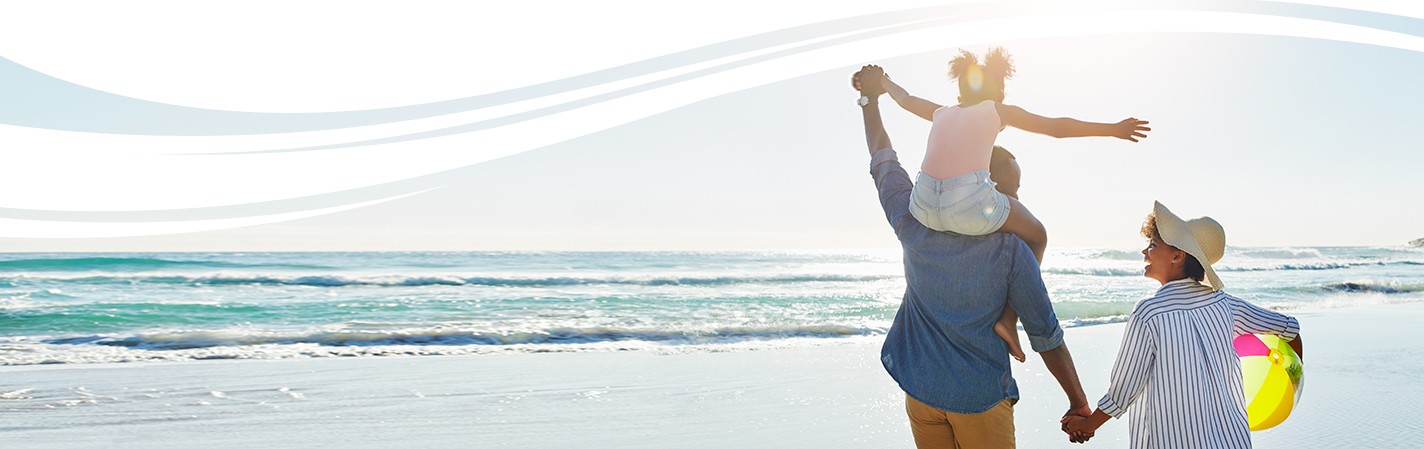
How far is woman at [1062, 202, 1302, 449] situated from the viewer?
221 centimetres

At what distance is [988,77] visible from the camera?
7.34 feet

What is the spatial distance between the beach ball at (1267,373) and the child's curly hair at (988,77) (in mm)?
852

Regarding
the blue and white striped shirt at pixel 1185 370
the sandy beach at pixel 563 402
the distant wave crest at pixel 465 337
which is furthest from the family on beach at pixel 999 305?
the distant wave crest at pixel 465 337

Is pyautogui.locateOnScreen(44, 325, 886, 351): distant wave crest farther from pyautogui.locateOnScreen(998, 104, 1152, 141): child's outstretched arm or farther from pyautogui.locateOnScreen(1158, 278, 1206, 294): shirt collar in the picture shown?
pyautogui.locateOnScreen(998, 104, 1152, 141): child's outstretched arm

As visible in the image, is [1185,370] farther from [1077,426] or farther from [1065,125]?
[1065,125]

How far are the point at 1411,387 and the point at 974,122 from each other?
602 cm

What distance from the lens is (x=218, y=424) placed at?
5.50 metres

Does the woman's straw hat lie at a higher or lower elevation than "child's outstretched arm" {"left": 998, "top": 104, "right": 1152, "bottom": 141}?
lower

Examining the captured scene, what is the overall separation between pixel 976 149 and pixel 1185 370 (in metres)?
0.74

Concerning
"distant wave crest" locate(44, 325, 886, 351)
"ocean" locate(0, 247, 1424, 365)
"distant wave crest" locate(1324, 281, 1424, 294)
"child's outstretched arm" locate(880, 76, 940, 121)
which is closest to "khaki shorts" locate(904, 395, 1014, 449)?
"child's outstretched arm" locate(880, 76, 940, 121)

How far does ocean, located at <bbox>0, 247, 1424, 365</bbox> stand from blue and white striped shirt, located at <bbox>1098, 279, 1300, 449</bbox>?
281 inches

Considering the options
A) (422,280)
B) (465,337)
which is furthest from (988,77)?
(422,280)

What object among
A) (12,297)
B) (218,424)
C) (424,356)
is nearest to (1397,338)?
(424,356)

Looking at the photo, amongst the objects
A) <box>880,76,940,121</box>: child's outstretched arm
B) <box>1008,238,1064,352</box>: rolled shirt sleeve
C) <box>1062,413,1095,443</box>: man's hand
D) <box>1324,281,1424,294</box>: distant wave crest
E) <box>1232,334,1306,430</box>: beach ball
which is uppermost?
<box>880,76,940,121</box>: child's outstretched arm
